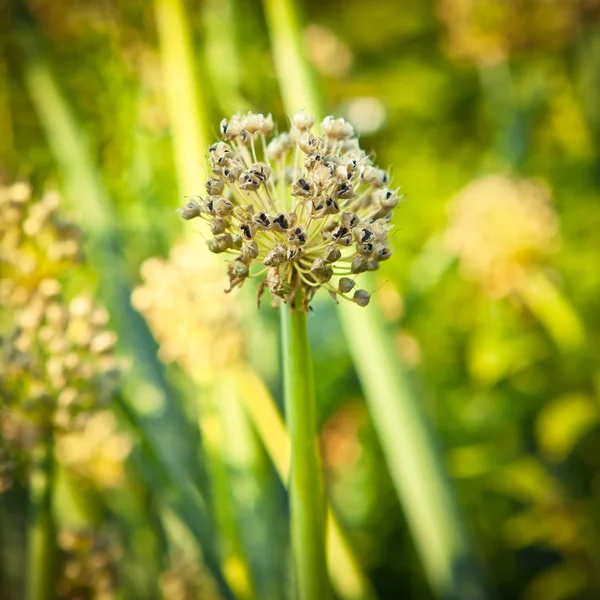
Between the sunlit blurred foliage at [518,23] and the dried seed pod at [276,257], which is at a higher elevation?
the sunlit blurred foliage at [518,23]

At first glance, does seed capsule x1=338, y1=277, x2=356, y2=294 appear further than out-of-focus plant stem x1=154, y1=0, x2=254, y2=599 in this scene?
No

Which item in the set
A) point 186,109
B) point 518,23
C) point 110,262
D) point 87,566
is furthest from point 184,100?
point 518,23

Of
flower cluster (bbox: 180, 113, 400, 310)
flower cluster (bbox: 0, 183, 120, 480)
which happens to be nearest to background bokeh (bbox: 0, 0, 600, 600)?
flower cluster (bbox: 0, 183, 120, 480)

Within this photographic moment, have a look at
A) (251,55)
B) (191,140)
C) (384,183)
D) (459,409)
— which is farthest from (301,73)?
(459,409)

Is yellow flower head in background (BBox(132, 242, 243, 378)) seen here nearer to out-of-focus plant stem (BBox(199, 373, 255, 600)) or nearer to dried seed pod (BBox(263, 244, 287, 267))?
out-of-focus plant stem (BBox(199, 373, 255, 600))

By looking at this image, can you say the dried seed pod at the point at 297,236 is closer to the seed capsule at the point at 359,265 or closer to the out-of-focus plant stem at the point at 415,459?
the seed capsule at the point at 359,265

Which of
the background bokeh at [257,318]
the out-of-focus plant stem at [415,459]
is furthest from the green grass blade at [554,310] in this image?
the out-of-focus plant stem at [415,459]
